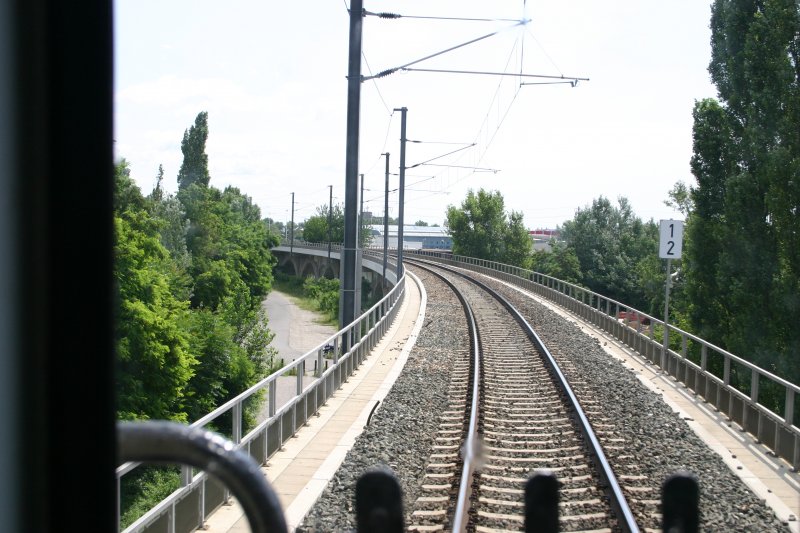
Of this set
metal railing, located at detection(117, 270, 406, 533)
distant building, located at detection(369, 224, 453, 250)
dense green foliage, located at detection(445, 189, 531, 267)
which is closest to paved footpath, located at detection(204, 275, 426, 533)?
metal railing, located at detection(117, 270, 406, 533)

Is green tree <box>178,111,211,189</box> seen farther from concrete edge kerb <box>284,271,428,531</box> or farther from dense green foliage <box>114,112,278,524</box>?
concrete edge kerb <box>284,271,428,531</box>

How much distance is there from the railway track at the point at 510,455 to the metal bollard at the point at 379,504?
314 cm

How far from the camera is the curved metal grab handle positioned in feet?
4.91

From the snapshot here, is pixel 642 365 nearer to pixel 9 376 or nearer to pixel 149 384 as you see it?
pixel 149 384

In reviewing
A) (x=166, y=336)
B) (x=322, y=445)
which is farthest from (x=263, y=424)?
(x=166, y=336)

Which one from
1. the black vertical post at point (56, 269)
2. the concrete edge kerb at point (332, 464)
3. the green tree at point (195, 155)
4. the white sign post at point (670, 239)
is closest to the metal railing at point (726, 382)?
the white sign post at point (670, 239)

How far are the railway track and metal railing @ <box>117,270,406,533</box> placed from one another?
6.09 ft

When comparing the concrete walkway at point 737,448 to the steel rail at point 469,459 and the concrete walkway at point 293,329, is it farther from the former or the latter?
the concrete walkway at point 293,329

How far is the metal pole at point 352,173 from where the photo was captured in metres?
13.7

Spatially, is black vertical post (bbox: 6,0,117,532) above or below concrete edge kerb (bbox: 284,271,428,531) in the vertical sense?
above

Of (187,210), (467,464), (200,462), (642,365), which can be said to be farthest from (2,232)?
(187,210)

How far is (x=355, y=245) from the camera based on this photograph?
1503cm

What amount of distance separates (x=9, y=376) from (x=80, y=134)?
581mm

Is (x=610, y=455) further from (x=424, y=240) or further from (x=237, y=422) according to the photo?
(x=424, y=240)
